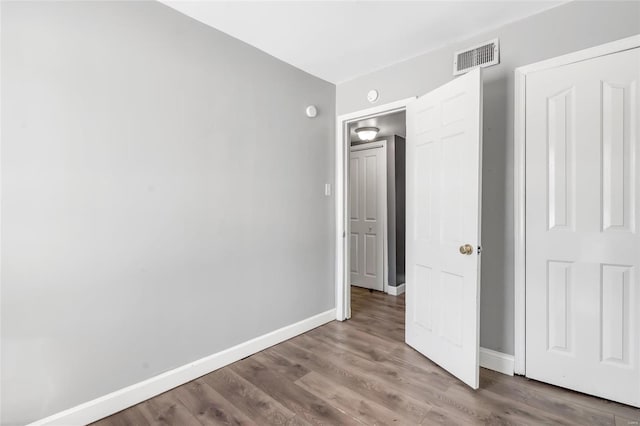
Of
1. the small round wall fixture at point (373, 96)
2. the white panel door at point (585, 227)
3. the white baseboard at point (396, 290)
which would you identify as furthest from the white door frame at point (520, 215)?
the white baseboard at point (396, 290)

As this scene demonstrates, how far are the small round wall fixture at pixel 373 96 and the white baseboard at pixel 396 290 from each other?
2618mm

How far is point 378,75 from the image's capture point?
2955 millimetres

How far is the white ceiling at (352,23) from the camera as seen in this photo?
79.9 inches

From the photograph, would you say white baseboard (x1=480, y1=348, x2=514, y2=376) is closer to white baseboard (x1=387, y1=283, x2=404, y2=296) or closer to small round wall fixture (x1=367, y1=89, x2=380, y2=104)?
white baseboard (x1=387, y1=283, x2=404, y2=296)

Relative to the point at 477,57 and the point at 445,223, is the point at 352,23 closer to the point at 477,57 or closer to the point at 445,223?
the point at 477,57

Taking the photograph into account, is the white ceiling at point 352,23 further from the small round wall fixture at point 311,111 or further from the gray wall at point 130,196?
the small round wall fixture at point 311,111

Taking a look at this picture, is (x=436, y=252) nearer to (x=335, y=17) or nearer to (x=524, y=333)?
(x=524, y=333)

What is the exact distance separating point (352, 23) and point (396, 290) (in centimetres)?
338

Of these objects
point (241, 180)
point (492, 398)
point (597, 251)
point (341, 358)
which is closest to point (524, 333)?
point (492, 398)

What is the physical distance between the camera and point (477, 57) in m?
2.34

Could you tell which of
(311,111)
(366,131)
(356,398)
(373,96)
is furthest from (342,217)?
(356,398)

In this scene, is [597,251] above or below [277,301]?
above

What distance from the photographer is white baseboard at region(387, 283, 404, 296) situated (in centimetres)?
432

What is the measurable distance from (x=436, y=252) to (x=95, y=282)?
2.33 m
